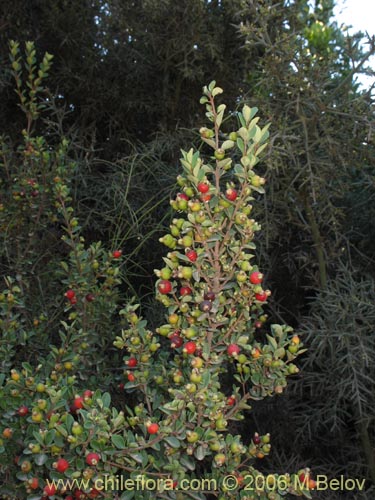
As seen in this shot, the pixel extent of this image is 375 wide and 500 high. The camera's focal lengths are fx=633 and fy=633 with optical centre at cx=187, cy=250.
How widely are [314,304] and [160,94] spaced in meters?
0.89

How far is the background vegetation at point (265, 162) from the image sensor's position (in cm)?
135

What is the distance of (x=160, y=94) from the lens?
1.96 meters

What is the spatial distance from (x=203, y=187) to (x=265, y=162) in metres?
0.32

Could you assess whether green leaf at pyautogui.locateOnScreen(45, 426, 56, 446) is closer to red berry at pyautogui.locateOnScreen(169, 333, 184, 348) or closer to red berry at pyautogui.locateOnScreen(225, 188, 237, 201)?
red berry at pyautogui.locateOnScreen(169, 333, 184, 348)

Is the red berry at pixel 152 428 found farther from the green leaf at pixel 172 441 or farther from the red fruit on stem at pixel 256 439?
the red fruit on stem at pixel 256 439

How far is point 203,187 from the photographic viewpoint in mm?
988

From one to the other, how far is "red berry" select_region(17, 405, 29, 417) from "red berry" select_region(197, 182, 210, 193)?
1.50 feet

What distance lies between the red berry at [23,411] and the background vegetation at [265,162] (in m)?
0.37

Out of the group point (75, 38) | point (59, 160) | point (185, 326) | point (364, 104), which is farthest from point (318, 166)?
point (75, 38)

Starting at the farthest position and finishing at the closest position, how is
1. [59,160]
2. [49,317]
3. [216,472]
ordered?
1. [59,160]
2. [49,317]
3. [216,472]

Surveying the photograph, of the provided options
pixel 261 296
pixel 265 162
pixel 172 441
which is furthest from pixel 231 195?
pixel 172 441

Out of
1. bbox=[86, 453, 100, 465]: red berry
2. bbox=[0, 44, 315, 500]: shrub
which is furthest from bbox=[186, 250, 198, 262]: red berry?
bbox=[86, 453, 100, 465]: red berry

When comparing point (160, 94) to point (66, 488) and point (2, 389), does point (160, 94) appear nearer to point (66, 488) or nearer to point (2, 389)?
point (2, 389)

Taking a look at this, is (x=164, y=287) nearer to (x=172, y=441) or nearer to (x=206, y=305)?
(x=206, y=305)
